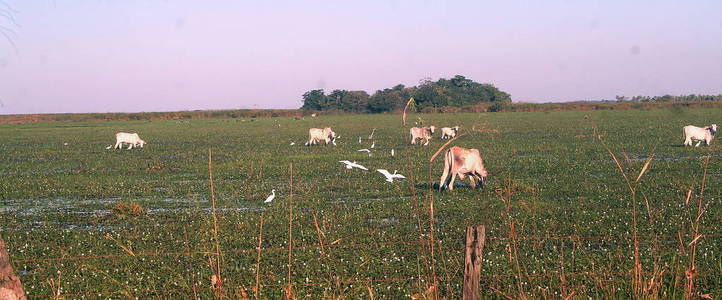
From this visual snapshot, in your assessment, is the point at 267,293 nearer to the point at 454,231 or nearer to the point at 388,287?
the point at 388,287

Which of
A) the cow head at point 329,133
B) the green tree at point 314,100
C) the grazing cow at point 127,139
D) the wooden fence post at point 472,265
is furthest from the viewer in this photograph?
the green tree at point 314,100

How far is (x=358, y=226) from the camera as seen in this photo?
1371 centimetres

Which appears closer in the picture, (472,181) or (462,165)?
(462,165)

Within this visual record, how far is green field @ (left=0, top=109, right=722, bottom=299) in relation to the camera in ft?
29.8

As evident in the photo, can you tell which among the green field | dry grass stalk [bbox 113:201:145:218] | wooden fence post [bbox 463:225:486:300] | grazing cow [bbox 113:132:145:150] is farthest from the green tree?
wooden fence post [bbox 463:225:486:300]

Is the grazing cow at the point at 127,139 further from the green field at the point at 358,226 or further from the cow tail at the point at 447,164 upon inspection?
the cow tail at the point at 447,164

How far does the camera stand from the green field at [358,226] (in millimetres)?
9078

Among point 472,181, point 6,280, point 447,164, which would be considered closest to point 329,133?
point 447,164

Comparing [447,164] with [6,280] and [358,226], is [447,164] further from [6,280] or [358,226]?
[6,280]

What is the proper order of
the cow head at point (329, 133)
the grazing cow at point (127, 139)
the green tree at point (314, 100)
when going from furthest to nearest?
1. the green tree at point (314, 100)
2. the grazing cow at point (127, 139)
3. the cow head at point (329, 133)

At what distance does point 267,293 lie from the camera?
9.05 metres

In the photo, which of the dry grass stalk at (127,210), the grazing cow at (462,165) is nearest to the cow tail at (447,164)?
the grazing cow at (462,165)

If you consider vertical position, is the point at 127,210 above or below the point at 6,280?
below

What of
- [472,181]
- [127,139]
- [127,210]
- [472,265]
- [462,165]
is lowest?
[127,139]
